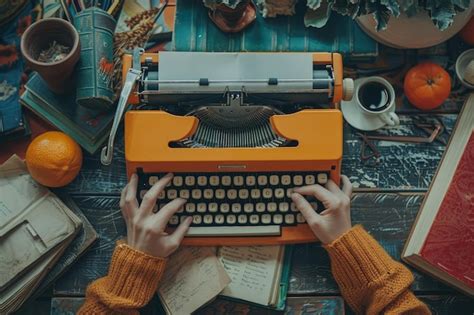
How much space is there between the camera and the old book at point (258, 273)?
160 centimetres

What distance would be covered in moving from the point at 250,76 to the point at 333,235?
432 millimetres

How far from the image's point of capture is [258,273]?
1613 millimetres

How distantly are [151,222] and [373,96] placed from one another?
0.68 meters

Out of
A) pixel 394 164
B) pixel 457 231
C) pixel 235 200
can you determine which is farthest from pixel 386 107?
pixel 235 200

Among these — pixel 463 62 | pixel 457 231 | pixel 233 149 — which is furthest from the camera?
pixel 463 62

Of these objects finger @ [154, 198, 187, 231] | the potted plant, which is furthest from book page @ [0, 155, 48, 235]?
the potted plant

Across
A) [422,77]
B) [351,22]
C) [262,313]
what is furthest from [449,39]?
[262,313]

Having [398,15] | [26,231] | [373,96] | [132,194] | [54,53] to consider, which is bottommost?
[26,231]

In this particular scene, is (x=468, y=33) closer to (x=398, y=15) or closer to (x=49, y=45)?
(x=398, y=15)

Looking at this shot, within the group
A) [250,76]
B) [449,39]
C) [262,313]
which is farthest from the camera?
[449,39]

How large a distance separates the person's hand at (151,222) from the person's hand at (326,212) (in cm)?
29

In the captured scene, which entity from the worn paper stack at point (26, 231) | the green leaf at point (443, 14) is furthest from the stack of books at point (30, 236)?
the green leaf at point (443, 14)

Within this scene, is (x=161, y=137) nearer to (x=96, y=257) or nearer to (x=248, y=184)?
(x=248, y=184)

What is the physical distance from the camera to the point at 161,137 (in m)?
1.53
